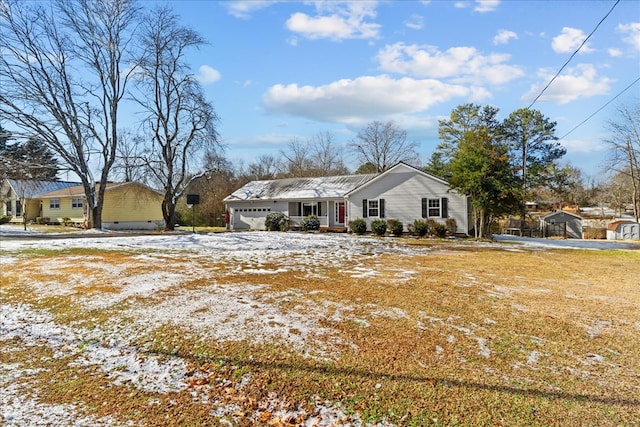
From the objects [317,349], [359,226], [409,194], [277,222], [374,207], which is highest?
[409,194]

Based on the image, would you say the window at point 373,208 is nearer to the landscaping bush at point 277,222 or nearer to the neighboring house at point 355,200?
the neighboring house at point 355,200

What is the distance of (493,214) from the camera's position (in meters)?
20.5

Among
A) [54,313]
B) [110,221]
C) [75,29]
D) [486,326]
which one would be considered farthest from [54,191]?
[486,326]

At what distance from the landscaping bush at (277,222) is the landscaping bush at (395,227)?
7.33m

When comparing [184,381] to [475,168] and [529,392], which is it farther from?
[475,168]

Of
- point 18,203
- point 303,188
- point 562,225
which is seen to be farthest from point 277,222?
point 18,203

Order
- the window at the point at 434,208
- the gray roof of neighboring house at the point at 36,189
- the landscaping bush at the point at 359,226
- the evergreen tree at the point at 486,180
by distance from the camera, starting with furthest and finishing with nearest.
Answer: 1. the gray roof of neighboring house at the point at 36,189
2. the landscaping bush at the point at 359,226
3. the window at the point at 434,208
4. the evergreen tree at the point at 486,180

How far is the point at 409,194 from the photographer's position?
72.0 ft

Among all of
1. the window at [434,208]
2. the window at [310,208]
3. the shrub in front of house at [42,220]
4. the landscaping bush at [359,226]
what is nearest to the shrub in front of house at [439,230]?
A: the window at [434,208]

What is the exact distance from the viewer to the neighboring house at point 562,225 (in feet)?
105

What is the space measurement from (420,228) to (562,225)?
66.8 feet

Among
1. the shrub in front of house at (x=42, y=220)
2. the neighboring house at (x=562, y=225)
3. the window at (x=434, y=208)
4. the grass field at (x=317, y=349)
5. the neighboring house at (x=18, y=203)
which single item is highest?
the neighboring house at (x=18, y=203)

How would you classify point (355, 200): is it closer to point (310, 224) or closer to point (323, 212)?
point (323, 212)

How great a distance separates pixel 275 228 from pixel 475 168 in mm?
13443
